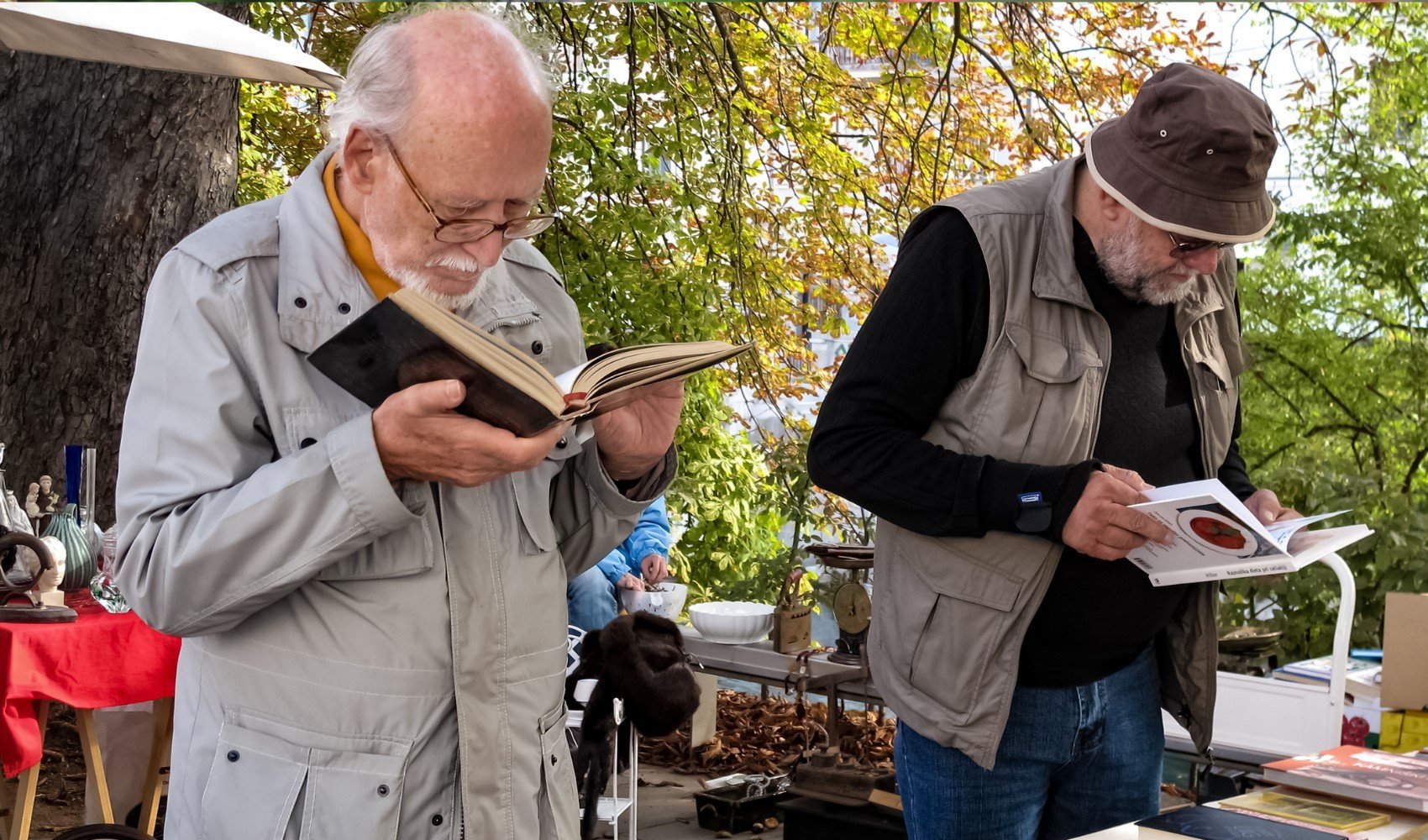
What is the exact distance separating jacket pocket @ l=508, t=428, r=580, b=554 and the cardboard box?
2185mm

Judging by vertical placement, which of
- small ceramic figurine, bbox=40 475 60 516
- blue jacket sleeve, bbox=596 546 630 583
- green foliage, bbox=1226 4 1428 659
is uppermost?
green foliage, bbox=1226 4 1428 659

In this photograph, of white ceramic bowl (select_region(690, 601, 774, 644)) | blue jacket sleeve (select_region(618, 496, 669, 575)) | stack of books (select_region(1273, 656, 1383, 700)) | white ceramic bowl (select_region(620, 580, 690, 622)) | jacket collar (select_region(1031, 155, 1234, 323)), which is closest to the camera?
jacket collar (select_region(1031, 155, 1234, 323))

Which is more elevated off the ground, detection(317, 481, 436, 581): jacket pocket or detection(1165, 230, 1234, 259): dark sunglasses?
detection(1165, 230, 1234, 259): dark sunglasses

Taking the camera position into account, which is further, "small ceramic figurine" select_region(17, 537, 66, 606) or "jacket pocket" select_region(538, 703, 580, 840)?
"small ceramic figurine" select_region(17, 537, 66, 606)

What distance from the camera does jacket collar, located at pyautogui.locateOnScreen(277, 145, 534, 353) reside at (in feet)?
4.97

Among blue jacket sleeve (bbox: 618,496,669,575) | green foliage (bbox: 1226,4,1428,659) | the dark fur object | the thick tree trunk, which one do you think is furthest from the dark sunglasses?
green foliage (bbox: 1226,4,1428,659)

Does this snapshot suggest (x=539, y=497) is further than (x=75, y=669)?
No

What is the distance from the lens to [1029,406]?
2.17 metres

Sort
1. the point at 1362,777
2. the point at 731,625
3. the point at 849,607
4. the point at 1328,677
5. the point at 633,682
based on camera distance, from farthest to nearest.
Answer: the point at 731,625, the point at 849,607, the point at 633,682, the point at 1328,677, the point at 1362,777

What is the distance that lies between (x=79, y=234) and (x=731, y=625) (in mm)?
2989

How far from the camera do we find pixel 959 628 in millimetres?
2137

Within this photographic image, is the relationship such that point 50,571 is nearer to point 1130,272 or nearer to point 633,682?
point 633,682

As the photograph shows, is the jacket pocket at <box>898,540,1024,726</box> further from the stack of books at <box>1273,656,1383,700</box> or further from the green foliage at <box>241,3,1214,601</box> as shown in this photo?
the green foliage at <box>241,3,1214,601</box>

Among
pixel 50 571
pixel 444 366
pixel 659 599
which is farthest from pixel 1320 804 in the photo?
pixel 659 599
